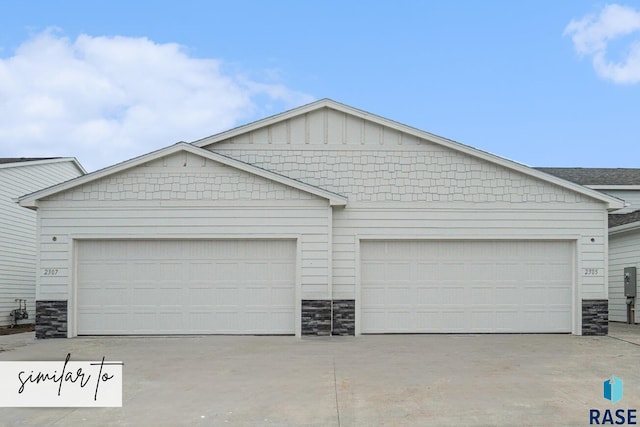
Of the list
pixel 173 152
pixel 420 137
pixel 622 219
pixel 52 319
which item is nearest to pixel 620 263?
pixel 622 219

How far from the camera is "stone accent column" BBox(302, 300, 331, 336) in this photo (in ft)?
46.4

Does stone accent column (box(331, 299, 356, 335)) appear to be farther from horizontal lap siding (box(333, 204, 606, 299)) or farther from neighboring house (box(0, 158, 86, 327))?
neighboring house (box(0, 158, 86, 327))

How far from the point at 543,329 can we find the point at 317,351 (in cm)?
589

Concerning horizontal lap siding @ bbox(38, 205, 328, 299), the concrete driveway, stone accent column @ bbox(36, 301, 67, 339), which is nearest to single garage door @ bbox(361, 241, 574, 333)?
the concrete driveway

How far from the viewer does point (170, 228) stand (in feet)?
46.7

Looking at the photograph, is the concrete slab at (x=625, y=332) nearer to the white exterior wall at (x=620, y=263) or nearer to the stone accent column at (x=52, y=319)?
the white exterior wall at (x=620, y=263)

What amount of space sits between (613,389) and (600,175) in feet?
57.8

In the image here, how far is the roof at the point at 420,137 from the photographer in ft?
48.6

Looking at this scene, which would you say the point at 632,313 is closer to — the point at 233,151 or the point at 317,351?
the point at 317,351

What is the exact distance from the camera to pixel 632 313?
17.7 meters

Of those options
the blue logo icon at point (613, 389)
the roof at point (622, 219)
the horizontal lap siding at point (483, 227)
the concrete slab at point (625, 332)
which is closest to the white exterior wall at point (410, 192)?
the horizontal lap siding at point (483, 227)

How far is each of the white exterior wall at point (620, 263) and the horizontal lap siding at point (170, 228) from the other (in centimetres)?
901

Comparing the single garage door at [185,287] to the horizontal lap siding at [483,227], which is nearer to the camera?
the single garage door at [185,287]

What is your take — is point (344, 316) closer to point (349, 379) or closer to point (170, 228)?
point (170, 228)
